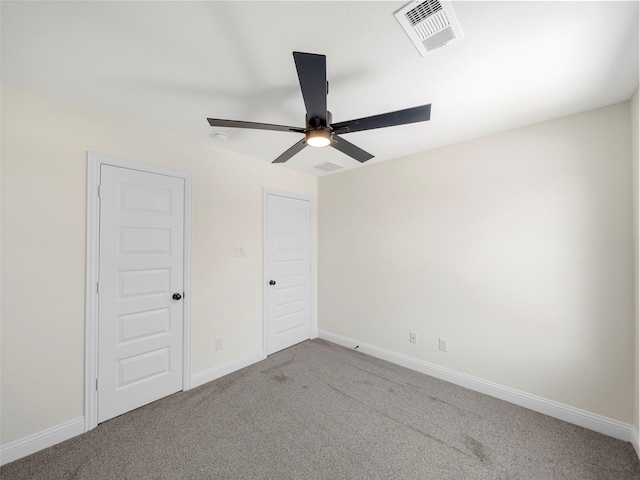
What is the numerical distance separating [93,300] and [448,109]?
325cm

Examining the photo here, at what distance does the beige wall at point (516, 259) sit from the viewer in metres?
1.99

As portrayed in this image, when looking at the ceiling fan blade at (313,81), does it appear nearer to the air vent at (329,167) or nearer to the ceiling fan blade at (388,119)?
the ceiling fan blade at (388,119)

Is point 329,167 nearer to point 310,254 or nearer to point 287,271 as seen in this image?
point 310,254

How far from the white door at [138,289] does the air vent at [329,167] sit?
68.1 inches

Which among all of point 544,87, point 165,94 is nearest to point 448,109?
point 544,87

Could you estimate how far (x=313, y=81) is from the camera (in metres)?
1.29

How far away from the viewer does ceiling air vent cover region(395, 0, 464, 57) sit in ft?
3.90

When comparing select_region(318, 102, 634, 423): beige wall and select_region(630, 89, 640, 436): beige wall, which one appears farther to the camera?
select_region(318, 102, 634, 423): beige wall

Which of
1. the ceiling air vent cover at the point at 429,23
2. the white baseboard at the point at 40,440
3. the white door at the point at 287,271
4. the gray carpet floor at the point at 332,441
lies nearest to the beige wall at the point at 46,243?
the white baseboard at the point at 40,440

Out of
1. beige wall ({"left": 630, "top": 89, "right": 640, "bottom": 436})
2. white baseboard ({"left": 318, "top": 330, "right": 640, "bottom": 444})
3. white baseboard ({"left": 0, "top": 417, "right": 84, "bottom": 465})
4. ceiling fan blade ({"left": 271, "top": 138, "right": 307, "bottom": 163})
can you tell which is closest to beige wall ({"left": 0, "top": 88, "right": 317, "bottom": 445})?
white baseboard ({"left": 0, "top": 417, "right": 84, "bottom": 465})

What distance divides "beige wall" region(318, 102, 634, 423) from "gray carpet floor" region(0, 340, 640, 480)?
443mm

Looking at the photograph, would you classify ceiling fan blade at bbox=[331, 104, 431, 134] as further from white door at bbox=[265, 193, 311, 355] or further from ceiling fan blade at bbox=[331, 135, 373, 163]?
white door at bbox=[265, 193, 311, 355]

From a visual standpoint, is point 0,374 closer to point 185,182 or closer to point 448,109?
point 185,182

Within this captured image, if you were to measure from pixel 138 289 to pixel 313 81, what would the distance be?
88.7 inches
